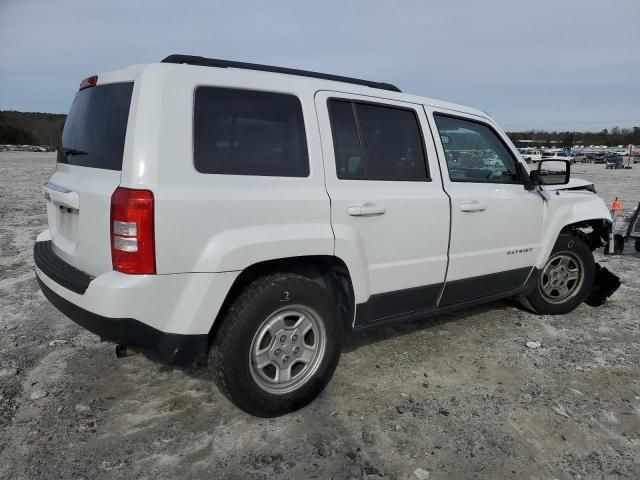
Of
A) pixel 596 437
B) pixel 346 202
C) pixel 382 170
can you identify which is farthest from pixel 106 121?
pixel 596 437

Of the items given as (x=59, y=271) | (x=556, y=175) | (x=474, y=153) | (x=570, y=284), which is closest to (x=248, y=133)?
(x=59, y=271)

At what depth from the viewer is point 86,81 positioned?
9.93ft

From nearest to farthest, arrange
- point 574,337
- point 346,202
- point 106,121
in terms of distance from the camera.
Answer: point 106,121 → point 346,202 → point 574,337

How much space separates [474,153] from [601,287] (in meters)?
2.33

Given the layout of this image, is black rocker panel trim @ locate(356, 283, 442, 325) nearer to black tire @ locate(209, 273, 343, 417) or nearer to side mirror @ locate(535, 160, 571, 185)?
black tire @ locate(209, 273, 343, 417)

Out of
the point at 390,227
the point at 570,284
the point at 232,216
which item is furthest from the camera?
the point at 570,284

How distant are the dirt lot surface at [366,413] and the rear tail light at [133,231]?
105cm

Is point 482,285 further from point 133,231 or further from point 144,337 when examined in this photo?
point 133,231

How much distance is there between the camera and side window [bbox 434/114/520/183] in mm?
3654

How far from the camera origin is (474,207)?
3.62 m

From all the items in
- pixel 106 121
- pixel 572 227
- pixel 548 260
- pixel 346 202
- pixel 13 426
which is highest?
pixel 106 121

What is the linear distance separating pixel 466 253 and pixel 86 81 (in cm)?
286

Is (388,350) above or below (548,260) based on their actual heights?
below

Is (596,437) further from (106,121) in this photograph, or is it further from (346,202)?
(106,121)
